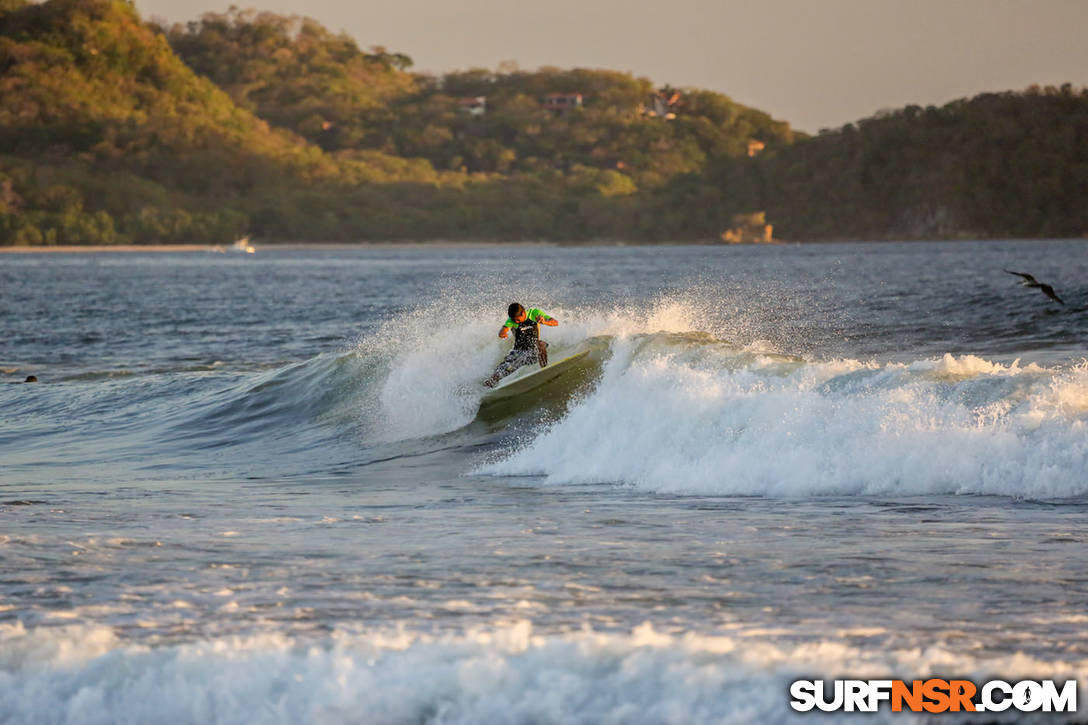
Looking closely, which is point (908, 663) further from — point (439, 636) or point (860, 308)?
point (860, 308)

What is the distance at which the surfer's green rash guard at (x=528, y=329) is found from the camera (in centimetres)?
2056

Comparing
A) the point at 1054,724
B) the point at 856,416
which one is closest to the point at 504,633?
the point at 1054,724

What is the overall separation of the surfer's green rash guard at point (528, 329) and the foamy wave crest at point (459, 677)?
1209 centimetres

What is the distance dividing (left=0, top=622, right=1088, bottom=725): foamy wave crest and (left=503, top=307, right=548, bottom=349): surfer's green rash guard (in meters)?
12.1

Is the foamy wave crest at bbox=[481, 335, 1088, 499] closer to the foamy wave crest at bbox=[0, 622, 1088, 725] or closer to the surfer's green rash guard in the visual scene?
the surfer's green rash guard

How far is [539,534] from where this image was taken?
12547 millimetres

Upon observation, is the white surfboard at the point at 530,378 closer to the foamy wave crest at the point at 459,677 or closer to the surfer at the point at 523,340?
the surfer at the point at 523,340

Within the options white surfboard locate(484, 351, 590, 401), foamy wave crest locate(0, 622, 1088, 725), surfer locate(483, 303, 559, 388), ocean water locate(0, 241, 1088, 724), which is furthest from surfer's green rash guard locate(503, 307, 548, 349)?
foamy wave crest locate(0, 622, 1088, 725)

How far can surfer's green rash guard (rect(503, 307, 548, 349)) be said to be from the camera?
67.5 ft

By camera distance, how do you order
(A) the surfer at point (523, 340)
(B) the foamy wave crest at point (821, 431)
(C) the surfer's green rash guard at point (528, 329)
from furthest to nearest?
(C) the surfer's green rash guard at point (528, 329)
(A) the surfer at point (523, 340)
(B) the foamy wave crest at point (821, 431)

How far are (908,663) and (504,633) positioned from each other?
246 cm

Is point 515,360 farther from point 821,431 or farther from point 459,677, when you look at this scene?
point 459,677

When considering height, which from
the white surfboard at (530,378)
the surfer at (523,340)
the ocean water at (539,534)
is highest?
the surfer at (523,340)

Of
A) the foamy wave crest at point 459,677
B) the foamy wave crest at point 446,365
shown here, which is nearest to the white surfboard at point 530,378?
the foamy wave crest at point 446,365
